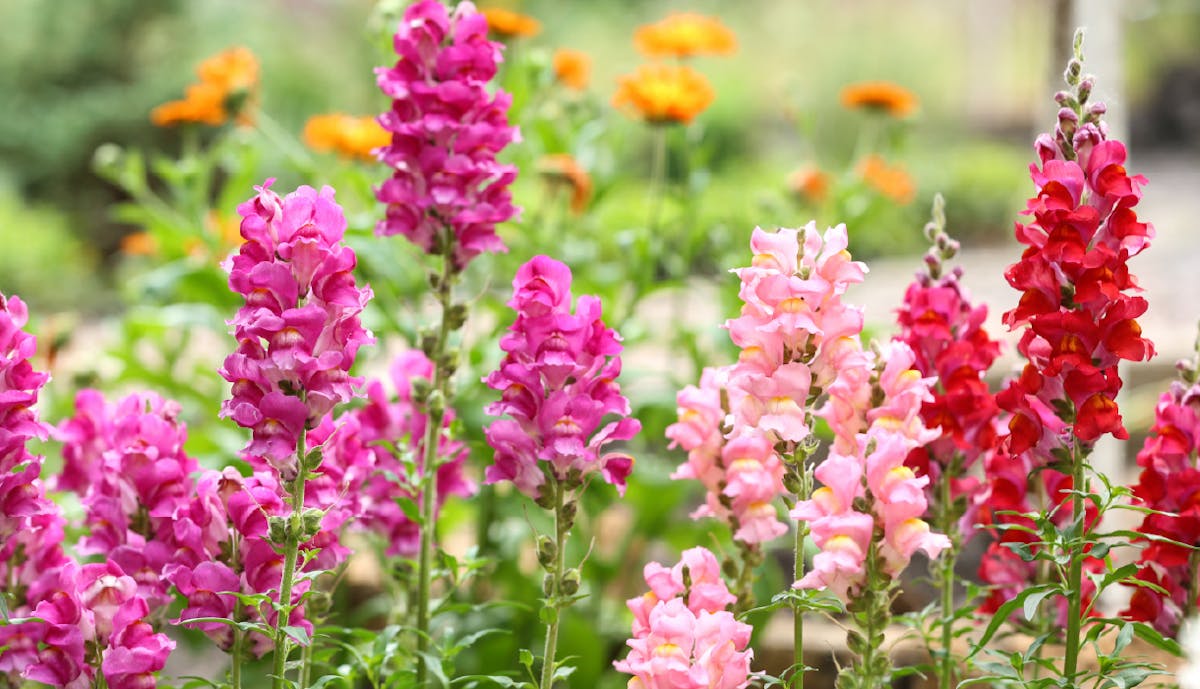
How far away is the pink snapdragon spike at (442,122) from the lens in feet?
4.52

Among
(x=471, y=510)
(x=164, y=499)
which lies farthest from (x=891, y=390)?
(x=471, y=510)

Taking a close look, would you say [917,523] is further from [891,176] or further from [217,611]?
[891,176]

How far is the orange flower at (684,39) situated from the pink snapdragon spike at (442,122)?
1457 mm

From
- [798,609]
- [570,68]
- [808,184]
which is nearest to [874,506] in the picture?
[798,609]

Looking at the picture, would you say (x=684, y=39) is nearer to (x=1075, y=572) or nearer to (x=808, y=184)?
(x=808, y=184)

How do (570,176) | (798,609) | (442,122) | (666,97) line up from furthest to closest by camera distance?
(666,97) < (570,176) < (442,122) < (798,609)

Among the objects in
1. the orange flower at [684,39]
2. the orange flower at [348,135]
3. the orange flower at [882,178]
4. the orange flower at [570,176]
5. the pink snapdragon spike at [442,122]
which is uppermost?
the orange flower at [684,39]

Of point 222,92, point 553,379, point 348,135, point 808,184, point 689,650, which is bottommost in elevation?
point 689,650

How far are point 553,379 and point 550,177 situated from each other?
1.25m

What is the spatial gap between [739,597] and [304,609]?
0.48 meters

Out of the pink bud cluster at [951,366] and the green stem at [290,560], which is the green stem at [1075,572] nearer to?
the pink bud cluster at [951,366]

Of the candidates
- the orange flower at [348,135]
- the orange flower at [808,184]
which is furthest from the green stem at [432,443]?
the orange flower at [808,184]

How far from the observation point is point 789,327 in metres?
1.18

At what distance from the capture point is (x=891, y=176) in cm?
326
